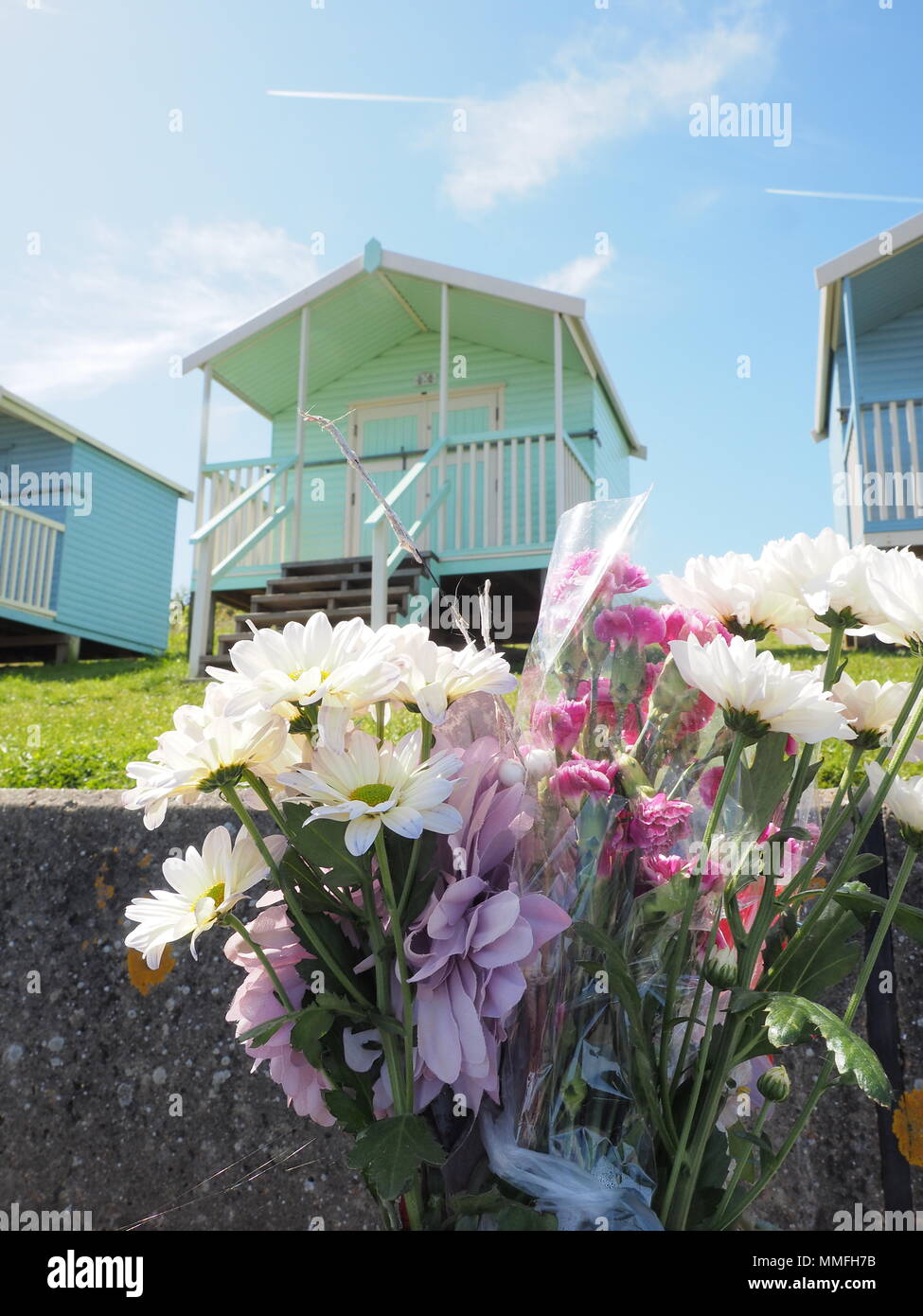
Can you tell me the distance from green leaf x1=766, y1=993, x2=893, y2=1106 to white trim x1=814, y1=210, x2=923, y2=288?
32.6 feet

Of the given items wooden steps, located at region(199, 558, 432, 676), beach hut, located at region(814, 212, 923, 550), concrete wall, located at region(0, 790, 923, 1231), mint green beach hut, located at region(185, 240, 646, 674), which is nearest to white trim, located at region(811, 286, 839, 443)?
beach hut, located at region(814, 212, 923, 550)

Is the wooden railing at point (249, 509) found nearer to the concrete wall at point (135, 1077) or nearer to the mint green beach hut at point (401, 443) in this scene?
the mint green beach hut at point (401, 443)

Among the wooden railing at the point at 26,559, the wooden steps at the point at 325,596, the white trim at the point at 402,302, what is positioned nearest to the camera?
the wooden steps at the point at 325,596

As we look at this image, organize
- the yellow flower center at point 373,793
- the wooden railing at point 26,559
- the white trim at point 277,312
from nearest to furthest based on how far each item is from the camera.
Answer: the yellow flower center at point 373,793
the white trim at point 277,312
the wooden railing at point 26,559

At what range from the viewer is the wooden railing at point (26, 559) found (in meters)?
11.4

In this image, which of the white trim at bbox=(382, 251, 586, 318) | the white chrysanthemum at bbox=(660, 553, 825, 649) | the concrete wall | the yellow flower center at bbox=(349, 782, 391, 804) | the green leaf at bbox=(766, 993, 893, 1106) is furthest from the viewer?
the white trim at bbox=(382, 251, 586, 318)

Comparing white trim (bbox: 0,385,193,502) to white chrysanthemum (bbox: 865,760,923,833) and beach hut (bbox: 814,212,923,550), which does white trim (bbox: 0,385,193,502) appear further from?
white chrysanthemum (bbox: 865,760,923,833)

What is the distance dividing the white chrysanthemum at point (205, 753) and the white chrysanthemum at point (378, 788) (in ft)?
0.18

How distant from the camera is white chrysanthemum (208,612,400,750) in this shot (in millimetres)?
752

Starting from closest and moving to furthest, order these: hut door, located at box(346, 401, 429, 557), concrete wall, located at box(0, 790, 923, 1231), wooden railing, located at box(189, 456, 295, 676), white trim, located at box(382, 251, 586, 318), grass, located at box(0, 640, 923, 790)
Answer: concrete wall, located at box(0, 790, 923, 1231) < grass, located at box(0, 640, 923, 790) < wooden railing, located at box(189, 456, 295, 676) < white trim, located at box(382, 251, 586, 318) < hut door, located at box(346, 401, 429, 557)

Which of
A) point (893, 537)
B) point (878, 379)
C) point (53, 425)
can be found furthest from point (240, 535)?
point (878, 379)

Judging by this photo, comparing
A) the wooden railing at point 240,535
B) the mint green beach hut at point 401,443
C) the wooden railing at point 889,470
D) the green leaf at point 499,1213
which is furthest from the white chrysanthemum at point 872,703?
the wooden railing at point 889,470

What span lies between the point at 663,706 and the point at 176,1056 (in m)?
1.34
